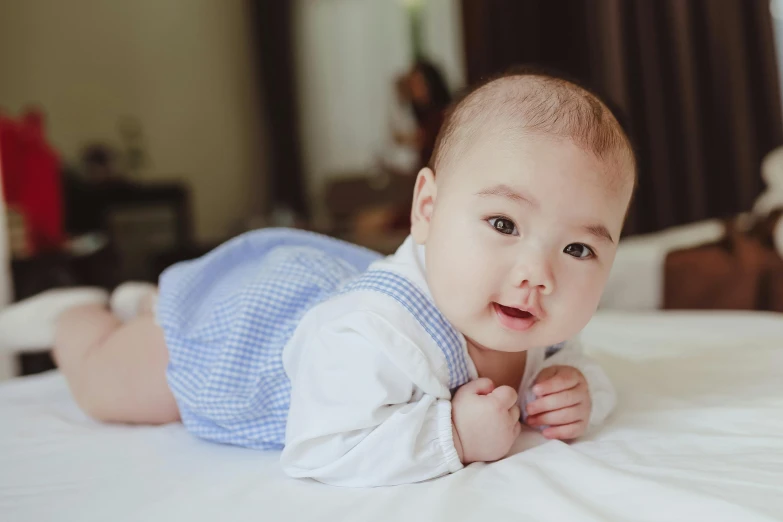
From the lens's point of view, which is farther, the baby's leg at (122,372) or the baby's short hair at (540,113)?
the baby's leg at (122,372)

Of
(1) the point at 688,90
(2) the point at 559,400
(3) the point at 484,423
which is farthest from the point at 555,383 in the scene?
(1) the point at 688,90

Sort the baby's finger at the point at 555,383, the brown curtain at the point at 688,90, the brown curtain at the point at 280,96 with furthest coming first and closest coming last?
the brown curtain at the point at 280,96 < the brown curtain at the point at 688,90 < the baby's finger at the point at 555,383

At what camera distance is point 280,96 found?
21.0 ft

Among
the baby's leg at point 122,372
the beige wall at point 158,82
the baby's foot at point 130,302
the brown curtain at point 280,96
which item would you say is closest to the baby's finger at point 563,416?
the baby's leg at point 122,372

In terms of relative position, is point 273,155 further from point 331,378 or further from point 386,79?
point 331,378

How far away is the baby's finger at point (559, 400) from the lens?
34.7 inches

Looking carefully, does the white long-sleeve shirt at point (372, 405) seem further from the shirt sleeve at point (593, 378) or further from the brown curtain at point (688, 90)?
the brown curtain at point (688, 90)

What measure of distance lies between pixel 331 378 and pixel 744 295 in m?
1.55

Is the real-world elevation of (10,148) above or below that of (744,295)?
above

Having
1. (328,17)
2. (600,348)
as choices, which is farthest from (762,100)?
(328,17)

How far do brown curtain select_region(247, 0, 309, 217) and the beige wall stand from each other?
176 mm

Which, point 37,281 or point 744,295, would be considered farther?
point 37,281

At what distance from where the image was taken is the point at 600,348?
1395 millimetres

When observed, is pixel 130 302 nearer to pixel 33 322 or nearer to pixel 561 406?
pixel 33 322
